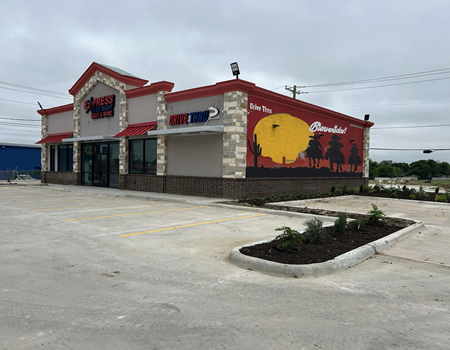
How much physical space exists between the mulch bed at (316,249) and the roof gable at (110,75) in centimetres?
1857

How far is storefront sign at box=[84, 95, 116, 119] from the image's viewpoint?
24000 millimetres

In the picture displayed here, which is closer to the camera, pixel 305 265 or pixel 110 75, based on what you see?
pixel 305 265

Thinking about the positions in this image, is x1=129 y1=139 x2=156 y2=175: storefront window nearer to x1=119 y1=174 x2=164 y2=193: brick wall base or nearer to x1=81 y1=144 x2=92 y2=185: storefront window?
x1=119 y1=174 x2=164 y2=193: brick wall base

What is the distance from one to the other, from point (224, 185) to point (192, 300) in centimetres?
1271

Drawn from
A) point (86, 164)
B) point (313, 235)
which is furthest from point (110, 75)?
point (313, 235)

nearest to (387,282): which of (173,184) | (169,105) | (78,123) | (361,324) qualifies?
(361,324)

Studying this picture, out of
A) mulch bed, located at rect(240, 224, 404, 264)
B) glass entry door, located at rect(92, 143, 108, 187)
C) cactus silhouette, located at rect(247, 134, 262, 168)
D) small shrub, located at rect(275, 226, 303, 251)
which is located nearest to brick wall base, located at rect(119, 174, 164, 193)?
glass entry door, located at rect(92, 143, 108, 187)

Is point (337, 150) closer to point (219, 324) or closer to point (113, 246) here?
point (113, 246)

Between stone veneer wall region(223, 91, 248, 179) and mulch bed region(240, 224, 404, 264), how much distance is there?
8975 mm

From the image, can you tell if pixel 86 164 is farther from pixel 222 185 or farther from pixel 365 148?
pixel 365 148

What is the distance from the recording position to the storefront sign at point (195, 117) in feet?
57.8

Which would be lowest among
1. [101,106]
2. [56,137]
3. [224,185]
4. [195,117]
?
[224,185]

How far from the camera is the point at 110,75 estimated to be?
78.9 ft

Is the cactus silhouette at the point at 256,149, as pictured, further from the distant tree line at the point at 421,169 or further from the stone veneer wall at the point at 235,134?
the distant tree line at the point at 421,169
